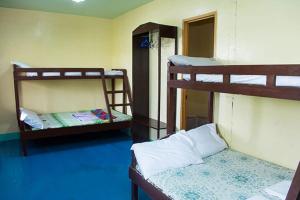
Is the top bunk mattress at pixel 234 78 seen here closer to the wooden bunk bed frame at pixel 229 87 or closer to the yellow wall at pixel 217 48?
the wooden bunk bed frame at pixel 229 87

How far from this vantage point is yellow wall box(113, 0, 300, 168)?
7.43ft

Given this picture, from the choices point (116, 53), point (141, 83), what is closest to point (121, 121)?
point (141, 83)

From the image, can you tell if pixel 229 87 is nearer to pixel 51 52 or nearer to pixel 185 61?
pixel 185 61

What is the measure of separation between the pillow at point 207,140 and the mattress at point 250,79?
66cm

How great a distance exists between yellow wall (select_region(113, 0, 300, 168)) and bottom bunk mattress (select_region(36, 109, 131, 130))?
7.64 ft

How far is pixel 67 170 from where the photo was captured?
3336 mm

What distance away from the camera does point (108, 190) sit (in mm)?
2785

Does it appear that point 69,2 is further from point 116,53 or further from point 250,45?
point 250,45

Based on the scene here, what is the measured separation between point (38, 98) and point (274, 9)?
4.50 m

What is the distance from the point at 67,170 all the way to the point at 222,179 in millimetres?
2155

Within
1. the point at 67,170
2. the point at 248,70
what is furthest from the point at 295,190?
the point at 67,170

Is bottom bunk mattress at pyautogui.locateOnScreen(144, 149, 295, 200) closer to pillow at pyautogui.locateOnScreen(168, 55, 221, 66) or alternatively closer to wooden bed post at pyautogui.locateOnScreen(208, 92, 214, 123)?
wooden bed post at pyautogui.locateOnScreen(208, 92, 214, 123)

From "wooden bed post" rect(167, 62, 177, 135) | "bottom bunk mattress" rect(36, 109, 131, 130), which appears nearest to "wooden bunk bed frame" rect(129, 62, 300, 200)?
"wooden bed post" rect(167, 62, 177, 135)

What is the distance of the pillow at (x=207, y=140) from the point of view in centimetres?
265
